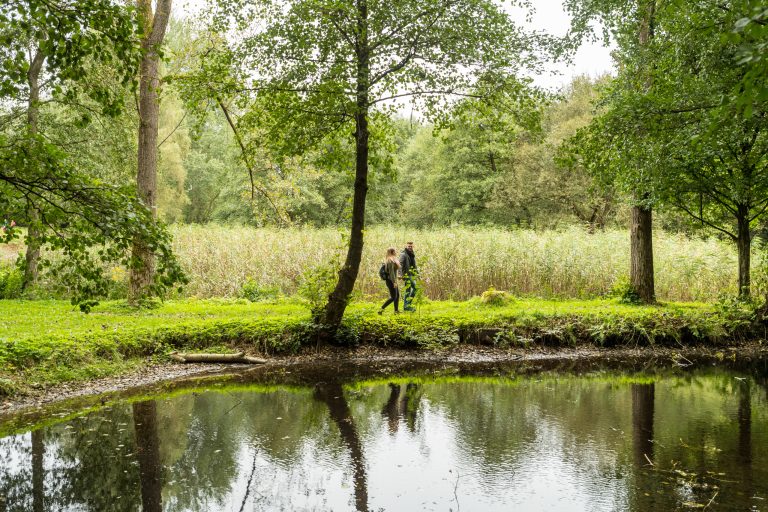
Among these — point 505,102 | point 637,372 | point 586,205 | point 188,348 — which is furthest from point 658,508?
point 586,205

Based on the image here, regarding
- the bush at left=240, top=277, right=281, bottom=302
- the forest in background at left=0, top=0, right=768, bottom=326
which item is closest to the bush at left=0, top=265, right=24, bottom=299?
the forest in background at left=0, top=0, right=768, bottom=326

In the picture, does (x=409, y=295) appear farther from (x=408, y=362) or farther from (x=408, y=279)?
(x=408, y=362)

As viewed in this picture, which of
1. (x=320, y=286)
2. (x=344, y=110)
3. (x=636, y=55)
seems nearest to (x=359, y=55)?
(x=344, y=110)

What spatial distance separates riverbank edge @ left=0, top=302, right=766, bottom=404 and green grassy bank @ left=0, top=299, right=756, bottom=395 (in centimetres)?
2

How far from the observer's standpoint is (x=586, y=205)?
31094 millimetres

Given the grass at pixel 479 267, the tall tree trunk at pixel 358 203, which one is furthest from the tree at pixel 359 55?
the grass at pixel 479 267

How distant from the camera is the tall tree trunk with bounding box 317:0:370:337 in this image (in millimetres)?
9938

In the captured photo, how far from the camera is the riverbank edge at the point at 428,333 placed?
1061 cm

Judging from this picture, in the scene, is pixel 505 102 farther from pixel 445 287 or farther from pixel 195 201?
pixel 195 201

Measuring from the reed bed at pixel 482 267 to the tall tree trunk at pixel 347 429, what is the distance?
6839mm

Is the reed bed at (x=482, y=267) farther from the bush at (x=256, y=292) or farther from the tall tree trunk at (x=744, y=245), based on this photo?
the tall tree trunk at (x=744, y=245)

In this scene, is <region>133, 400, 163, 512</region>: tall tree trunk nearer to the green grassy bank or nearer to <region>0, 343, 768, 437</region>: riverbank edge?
<region>0, 343, 768, 437</region>: riverbank edge

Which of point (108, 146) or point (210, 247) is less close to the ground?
point (108, 146)

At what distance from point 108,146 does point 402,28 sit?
37.2ft
